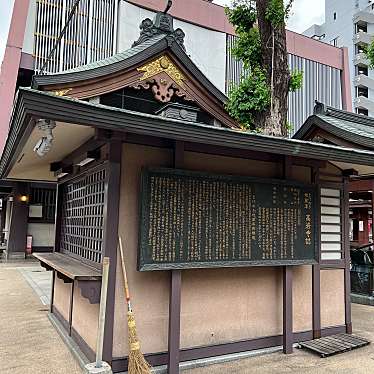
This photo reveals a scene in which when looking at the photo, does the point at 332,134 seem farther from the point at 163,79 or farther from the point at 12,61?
the point at 12,61

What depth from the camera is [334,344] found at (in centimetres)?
507

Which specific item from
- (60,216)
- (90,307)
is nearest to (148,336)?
(90,307)

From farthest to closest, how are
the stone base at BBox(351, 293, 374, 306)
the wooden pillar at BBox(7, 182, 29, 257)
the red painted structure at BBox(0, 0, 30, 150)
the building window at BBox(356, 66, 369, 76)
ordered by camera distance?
the building window at BBox(356, 66, 369, 76) < the wooden pillar at BBox(7, 182, 29, 257) < the red painted structure at BBox(0, 0, 30, 150) < the stone base at BBox(351, 293, 374, 306)

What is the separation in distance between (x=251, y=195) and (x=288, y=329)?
1.82 metres

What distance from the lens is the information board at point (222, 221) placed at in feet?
13.3

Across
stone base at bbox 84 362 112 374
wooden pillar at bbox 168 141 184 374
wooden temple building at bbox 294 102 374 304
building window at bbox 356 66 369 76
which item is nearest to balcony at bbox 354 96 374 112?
building window at bbox 356 66 369 76

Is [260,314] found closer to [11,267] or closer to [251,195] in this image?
[251,195]

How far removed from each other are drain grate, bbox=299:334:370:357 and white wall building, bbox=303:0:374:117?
107 ft

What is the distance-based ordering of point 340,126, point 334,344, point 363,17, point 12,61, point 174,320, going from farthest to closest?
point 363,17, point 12,61, point 340,126, point 334,344, point 174,320

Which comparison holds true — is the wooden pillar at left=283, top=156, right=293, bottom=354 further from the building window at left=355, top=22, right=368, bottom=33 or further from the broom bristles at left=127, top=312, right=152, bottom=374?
the building window at left=355, top=22, right=368, bottom=33

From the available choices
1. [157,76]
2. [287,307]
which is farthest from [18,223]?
[287,307]

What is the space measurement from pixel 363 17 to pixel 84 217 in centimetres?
3793

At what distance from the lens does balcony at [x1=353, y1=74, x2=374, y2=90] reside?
113 feet

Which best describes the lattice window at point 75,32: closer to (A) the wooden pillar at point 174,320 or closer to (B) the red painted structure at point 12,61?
(B) the red painted structure at point 12,61
